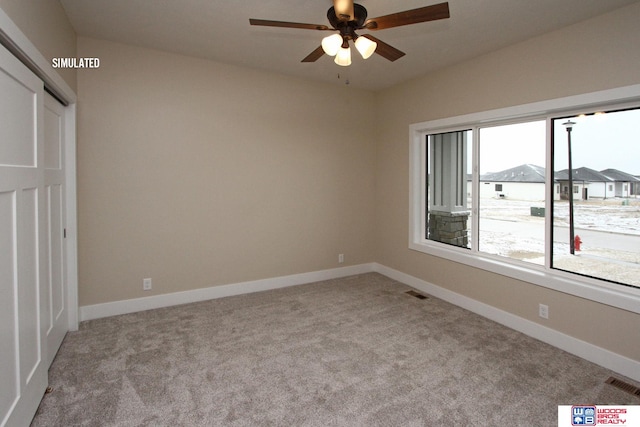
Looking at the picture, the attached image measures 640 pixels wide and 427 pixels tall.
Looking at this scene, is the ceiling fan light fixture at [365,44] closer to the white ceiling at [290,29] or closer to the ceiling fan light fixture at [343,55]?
the ceiling fan light fixture at [343,55]

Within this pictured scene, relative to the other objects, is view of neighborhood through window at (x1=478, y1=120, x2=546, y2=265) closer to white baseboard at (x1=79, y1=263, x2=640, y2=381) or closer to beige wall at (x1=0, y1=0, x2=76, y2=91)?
white baseboard at (x1=79, y1=263, x2=640, y2=381)

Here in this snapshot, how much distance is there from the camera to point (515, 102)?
311cm

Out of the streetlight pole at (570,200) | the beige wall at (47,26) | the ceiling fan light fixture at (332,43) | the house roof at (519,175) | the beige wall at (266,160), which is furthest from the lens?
the house roof at (519,175)

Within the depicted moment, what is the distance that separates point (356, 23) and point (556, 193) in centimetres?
235

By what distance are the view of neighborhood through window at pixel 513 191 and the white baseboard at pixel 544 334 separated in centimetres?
58

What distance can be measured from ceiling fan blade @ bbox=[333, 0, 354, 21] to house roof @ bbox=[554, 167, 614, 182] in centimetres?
235

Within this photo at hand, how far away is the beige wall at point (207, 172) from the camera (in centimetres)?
329

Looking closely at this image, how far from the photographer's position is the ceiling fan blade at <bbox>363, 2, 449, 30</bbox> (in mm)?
1791

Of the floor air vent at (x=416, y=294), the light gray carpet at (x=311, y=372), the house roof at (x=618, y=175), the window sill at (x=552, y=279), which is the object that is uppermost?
the house roof at (x=618, y=175)

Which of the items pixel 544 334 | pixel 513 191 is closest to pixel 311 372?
pixel 544 334

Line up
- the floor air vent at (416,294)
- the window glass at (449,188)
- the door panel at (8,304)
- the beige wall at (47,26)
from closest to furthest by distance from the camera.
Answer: the door panel at (8,304), the beige wall at (47,26), the window glass at (449,188), the floor air vent at (416,294)

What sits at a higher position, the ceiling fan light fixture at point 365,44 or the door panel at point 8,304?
the ceiling fan light fixture at point 365,44

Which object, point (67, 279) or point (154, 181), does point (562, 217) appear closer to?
point (154, 181)

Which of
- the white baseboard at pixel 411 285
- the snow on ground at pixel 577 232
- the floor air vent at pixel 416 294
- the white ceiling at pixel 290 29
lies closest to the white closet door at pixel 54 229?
the white baseboard at pixel 411 285
